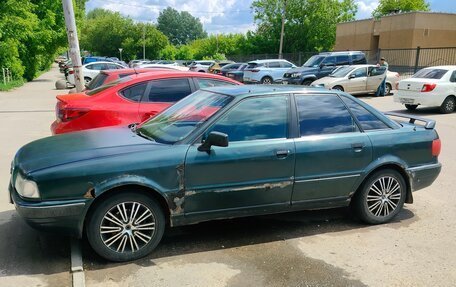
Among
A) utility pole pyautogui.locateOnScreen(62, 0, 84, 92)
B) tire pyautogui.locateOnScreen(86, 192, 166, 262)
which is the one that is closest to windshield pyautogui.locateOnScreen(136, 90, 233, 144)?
tire pyautogui.locateOnScreen(86, 192, 166, 262)

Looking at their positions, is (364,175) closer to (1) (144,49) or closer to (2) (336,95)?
(2) (336,95)

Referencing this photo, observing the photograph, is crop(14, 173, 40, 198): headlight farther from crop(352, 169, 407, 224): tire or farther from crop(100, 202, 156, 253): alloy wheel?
crop(352, 169, 407, 224): tire

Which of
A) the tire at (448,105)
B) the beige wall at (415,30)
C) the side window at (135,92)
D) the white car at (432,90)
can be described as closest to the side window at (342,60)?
the white car at (432,90)

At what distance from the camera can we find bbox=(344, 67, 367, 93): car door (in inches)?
736

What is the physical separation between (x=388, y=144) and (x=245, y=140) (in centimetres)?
173

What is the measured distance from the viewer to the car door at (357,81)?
18.7m

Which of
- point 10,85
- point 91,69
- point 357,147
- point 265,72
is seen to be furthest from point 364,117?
point 10,85

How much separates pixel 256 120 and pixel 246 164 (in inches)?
19.7

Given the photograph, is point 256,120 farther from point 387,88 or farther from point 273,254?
point 387,88

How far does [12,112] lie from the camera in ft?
46.7

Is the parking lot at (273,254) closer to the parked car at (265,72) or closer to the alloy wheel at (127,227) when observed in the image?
the alloy wheel at (127,227)

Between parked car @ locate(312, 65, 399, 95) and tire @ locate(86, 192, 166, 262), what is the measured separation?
1522 cm

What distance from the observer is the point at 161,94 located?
726 cm

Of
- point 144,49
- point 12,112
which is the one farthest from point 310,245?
point 144,49
